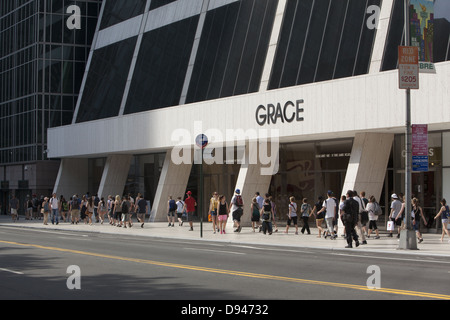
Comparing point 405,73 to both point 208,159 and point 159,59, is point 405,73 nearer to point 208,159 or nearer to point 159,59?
point 208,159

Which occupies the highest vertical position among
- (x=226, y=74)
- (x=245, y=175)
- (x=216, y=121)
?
(x=226, y=74)

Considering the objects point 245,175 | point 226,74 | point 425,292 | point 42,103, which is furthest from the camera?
point 42,103

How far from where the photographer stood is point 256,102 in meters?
32.1

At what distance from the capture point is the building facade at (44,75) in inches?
2165

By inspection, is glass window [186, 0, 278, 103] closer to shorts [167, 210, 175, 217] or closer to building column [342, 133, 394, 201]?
shorts [167, 210, 175, 217]

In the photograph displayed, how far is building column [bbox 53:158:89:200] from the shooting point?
51219 millimetres

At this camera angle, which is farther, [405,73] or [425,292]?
[405,73]

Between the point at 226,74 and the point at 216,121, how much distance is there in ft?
11.1

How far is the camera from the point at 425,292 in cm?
1080

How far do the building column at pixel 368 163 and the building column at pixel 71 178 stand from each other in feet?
94.6
